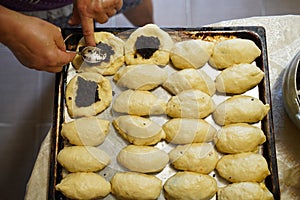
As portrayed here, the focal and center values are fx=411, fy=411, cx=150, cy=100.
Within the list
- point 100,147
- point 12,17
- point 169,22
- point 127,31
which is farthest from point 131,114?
point 169,22

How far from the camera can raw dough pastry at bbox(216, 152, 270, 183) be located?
869 mm

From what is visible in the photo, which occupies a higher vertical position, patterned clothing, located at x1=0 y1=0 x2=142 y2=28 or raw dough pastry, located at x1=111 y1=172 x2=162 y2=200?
patterned clothing, located at x1=0 y1=0 x2=142 y2=28

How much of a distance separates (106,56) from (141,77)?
10 centimetres

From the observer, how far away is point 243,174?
2.88 feet

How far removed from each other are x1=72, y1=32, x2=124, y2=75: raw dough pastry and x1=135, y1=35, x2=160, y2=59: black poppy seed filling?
0.04 meters

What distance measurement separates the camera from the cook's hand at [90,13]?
0.94m

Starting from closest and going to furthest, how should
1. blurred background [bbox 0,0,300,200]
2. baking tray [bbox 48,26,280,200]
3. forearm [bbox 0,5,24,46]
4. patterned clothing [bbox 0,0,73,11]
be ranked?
1. forearm [bbox 0,5,24,46]
2. baking tray [bbox 48,26,280,200]
3. patterned clothing [bbox 0,0,73,11]
4. blurred background [bbox 0,0,300,200]

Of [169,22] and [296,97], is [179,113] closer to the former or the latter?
[296,97]

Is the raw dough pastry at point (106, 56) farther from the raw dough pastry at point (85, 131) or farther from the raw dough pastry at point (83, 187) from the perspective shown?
the raw dough pastry at point (83, 187)

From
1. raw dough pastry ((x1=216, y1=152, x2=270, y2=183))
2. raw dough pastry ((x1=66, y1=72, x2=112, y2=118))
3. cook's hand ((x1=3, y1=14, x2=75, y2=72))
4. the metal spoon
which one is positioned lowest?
raw dough pastry ((x1=216, y1=152, x2=270, y2=183))

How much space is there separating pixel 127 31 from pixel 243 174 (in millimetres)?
430

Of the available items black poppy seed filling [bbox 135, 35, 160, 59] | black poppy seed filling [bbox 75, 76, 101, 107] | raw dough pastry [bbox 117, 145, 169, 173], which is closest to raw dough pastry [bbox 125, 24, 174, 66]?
black poppy seed filling [bbox 135, 35, 160, 59]

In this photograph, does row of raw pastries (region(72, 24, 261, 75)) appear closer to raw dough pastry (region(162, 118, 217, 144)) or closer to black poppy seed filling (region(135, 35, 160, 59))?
black poppy seed filling (region(135, 35, 160, 59))

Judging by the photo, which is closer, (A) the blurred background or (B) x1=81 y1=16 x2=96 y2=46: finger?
(B) x1=81 y1=16 x2=96 y2=46: finger
